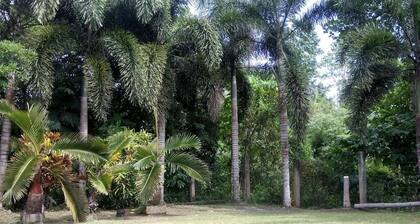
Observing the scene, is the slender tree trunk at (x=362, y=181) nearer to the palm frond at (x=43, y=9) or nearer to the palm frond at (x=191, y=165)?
the palm frond at (x=191, y=165)

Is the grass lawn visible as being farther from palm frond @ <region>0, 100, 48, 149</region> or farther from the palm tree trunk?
palm frond @ <region>0, 100, 48, 149</region>

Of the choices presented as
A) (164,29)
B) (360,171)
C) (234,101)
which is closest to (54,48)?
(164,29)

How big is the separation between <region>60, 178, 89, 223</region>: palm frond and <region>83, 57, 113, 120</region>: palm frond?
3860 mm

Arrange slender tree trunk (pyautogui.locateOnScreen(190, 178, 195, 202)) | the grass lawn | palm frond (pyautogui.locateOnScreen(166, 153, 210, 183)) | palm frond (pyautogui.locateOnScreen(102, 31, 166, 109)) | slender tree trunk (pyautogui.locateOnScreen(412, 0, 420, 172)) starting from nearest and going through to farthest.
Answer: the grass lawn → palm frond (pyautogui.locateOnScreen(166, 153, 210, 183)) → palm frond (pyautogui.locateOnScreen(102, 31, 166, 109)) → slender tree trunk (pyautogui.locateOnScreen(412, 0, 420, 172)) → slender tree trunk (pyautogui.locateOnScreen(190, 178, 195, 202))

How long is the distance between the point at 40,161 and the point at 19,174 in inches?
33.0

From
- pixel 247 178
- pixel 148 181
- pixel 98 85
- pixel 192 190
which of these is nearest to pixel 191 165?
pixel 148 181

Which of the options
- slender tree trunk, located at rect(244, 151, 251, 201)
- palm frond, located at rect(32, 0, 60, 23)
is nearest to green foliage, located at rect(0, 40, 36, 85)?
palm frond, located at rect(32, 0, 60, 23)

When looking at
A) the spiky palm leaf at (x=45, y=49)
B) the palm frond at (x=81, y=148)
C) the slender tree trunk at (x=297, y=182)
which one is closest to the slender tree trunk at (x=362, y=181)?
the slender tree trunk at (x=297, y=182)

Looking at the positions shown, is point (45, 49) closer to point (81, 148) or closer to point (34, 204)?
point (81, 148)

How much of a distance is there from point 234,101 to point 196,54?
3.02 m

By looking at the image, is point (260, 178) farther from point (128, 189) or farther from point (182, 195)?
point (128, 189)

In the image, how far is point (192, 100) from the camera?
78.0ft

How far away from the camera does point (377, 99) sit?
61.7ft

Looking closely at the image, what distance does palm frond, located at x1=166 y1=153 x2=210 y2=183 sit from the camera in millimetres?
16266
